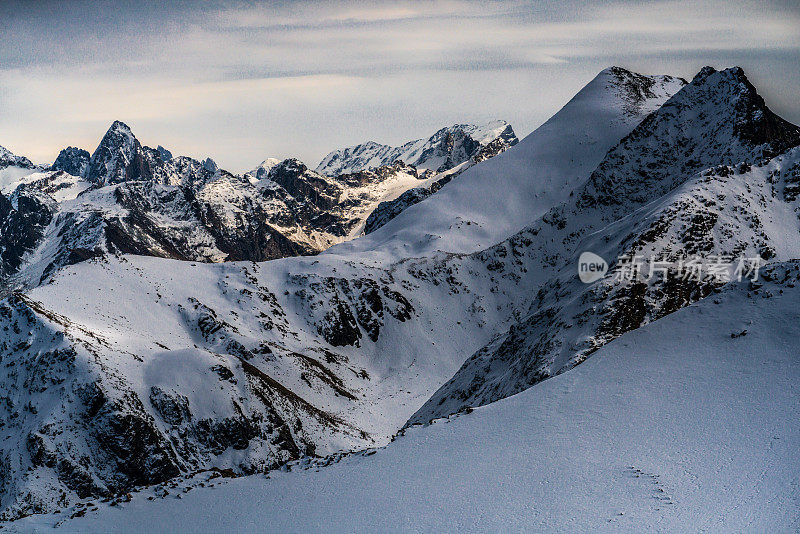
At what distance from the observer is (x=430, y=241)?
167375 mm

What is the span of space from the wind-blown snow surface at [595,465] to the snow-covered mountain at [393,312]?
1.34m

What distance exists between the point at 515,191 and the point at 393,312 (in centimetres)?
6527

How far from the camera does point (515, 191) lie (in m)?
186

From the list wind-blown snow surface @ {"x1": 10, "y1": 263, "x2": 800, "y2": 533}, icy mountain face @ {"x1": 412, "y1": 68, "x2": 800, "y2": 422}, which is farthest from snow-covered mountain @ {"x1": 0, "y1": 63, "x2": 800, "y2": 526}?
wind-blown snow surface @ {"x1": 10, "y1": 263, "x2": 800, "y2": 533}

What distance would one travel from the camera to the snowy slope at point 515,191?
563ft

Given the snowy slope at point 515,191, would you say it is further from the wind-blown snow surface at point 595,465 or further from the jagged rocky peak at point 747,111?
the wind-blown snow surface at point 595,465

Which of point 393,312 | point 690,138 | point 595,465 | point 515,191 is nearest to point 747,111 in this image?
point 690,138

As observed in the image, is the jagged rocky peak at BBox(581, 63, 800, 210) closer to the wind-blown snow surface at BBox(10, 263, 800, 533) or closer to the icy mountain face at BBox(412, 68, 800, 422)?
the icy mountain face at BBox(412, 68, 800, 422)

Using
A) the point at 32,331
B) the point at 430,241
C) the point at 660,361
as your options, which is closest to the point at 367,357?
A: the point at 430,241

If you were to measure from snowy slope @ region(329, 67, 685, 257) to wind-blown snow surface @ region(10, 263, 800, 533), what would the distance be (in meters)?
119

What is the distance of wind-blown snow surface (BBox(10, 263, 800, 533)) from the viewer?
30.8 m

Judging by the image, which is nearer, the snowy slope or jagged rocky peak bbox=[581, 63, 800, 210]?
jagged rocky peak bbox=[581, 63, 800, 210]

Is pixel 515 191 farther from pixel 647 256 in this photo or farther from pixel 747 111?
pixel 647 256

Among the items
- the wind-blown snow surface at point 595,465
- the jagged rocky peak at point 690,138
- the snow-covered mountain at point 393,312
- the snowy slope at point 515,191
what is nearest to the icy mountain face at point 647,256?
the snow-covered mountain at point 393,312
